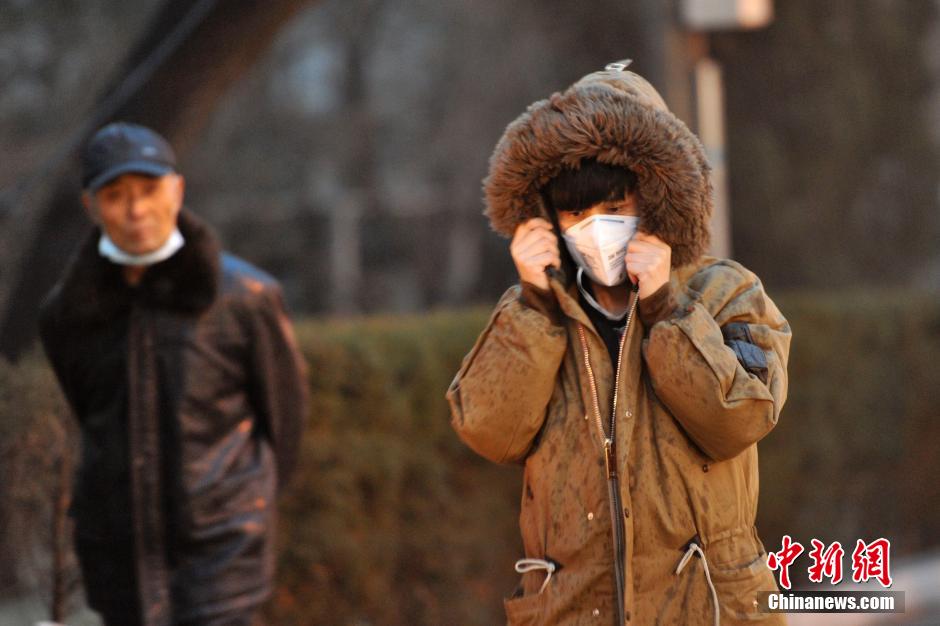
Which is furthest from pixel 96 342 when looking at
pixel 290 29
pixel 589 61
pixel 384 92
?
pixel 384 92

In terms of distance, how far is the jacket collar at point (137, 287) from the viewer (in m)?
4.44

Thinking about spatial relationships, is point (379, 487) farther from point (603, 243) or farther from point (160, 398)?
point (603, 243)

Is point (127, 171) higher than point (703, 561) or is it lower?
higher

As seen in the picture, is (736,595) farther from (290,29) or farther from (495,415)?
(290,29)

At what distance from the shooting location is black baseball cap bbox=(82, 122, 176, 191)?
175 inches

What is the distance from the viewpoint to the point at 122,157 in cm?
447

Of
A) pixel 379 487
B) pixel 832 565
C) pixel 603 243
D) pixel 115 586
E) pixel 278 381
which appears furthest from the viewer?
pixel 379 487

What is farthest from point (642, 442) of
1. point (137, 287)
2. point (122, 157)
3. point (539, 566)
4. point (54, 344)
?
point (54, 344)

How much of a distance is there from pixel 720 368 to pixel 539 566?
0.62m

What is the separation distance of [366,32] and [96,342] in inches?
516

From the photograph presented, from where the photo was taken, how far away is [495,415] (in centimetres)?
322

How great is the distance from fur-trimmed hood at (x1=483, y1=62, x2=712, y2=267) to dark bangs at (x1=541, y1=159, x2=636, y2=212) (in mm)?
24

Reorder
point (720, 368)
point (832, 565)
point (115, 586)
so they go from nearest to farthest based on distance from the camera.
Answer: point (720, 368) < point (115, 586) < point (832, 565)

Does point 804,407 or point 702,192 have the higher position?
point 702,192
